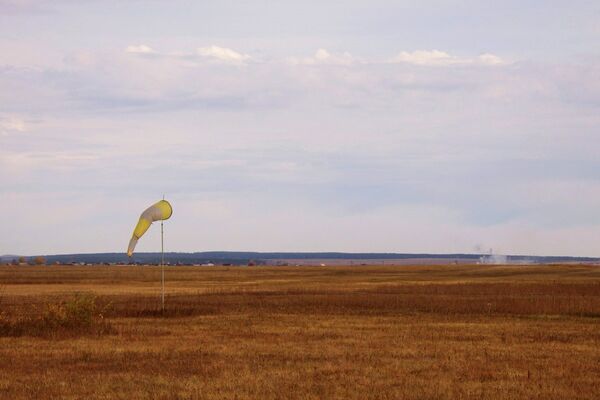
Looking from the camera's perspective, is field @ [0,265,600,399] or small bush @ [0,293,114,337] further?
small bush @ [0,293,114,337]

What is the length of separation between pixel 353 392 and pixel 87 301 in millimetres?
15311

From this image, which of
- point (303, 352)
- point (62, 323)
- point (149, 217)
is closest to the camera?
point (303, 352)

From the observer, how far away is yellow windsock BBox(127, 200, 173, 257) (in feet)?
119

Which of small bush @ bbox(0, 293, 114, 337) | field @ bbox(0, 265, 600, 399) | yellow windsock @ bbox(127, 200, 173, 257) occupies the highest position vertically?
yellow windsock @ bbox(127, 200, 173, 257)

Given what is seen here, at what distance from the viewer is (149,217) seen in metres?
36.7

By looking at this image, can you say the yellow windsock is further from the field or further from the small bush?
the small bush

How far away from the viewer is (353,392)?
Result: 58.9 ft

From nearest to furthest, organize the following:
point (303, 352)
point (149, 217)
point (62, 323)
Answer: point (303, 352) → point (62, 323) → point (149, 217)

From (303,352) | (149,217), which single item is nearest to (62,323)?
(149,217)

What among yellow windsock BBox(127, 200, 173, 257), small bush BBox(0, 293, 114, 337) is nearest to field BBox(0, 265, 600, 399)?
small bush BBox(0, 293, 114, 337)

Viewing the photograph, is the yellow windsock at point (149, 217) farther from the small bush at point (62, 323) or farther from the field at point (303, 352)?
the small bush at point (62, 323)

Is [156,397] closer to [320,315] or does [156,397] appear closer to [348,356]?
[348,356]

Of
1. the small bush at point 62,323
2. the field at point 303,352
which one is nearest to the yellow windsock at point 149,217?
the field at point 303,352

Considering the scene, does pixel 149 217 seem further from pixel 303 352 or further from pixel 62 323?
pixel 303 352
